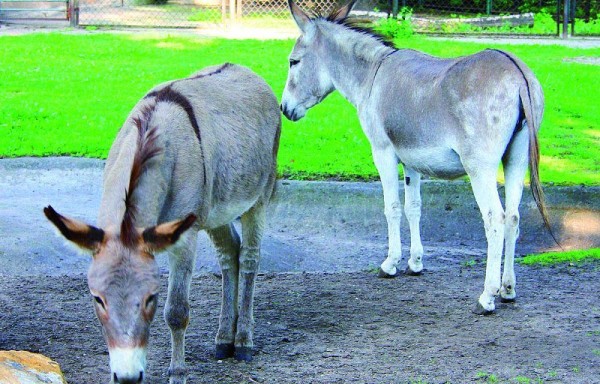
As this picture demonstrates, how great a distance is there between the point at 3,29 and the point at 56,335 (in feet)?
51.6

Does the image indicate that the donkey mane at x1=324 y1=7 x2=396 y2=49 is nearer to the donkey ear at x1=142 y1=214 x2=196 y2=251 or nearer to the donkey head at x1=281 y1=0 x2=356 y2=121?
the donkey head at x1=281 y1=0 x2=356 y2=121

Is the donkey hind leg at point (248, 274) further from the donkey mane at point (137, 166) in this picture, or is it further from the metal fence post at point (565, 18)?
the metal fence post at point (565, 18)

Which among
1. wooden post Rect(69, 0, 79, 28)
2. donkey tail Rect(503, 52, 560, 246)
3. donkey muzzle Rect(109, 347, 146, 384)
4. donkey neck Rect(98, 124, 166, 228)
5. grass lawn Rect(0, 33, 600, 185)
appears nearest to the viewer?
donkey muzzle Rect(109, 347, 146, 384)

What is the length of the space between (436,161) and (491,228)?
68 cm

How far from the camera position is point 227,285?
20.2 feet

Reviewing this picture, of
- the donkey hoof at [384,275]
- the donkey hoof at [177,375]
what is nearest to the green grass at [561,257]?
the donkey hoof at [384,275]

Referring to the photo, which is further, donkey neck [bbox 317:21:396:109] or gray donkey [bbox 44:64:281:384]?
donkey neck [bbox 317:21:396:109]

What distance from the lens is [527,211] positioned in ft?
29.4

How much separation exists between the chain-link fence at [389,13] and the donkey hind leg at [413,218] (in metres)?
12.5

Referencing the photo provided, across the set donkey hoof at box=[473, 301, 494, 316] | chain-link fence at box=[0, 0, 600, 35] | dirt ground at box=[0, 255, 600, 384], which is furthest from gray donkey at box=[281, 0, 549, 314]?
chain-link fence at box=[0, 0, 600, 35]

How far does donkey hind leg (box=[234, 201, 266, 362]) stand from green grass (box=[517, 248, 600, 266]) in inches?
115

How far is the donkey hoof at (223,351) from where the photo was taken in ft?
19.5

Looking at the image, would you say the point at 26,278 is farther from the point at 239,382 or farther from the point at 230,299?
the point at 239,382

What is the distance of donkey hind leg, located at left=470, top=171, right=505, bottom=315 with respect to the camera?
6605mm
